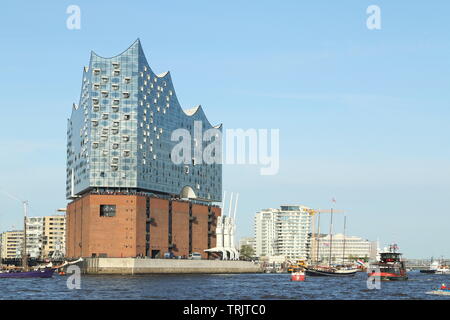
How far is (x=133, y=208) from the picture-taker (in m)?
190

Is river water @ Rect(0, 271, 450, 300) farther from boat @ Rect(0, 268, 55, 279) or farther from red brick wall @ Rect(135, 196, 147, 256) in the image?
red brick wall @ Rect(135, 196, 147, 256)

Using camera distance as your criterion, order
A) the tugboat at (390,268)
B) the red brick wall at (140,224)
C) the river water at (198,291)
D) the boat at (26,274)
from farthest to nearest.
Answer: the red brick wall at (140,224), the boat at (26,274), the tugboat at (390,268), the river water at (198,291)

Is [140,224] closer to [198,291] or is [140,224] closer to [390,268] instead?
[390,268]

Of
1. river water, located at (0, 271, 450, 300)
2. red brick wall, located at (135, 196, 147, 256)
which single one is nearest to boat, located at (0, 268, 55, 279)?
red brick wall, located at (135, 196, 147, 256)

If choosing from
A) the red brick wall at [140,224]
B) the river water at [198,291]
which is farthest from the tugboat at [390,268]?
the red brick wall at [140,224]

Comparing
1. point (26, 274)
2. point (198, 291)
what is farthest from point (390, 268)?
point (26, 274)

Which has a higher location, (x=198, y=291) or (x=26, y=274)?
(x=198, y=291)

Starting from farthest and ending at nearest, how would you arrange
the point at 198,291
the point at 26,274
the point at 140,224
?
the point at 140,224
the point at 26,274
the point at 198,291

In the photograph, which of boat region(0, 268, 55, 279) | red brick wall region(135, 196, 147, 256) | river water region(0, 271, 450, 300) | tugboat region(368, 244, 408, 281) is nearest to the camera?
river water region(0, 271, 450, 300)

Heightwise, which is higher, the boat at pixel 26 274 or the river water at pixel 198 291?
the river water at pixel 198 291

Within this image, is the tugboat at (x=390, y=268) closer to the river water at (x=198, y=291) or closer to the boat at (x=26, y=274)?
the river water at (x=198, y=291)
